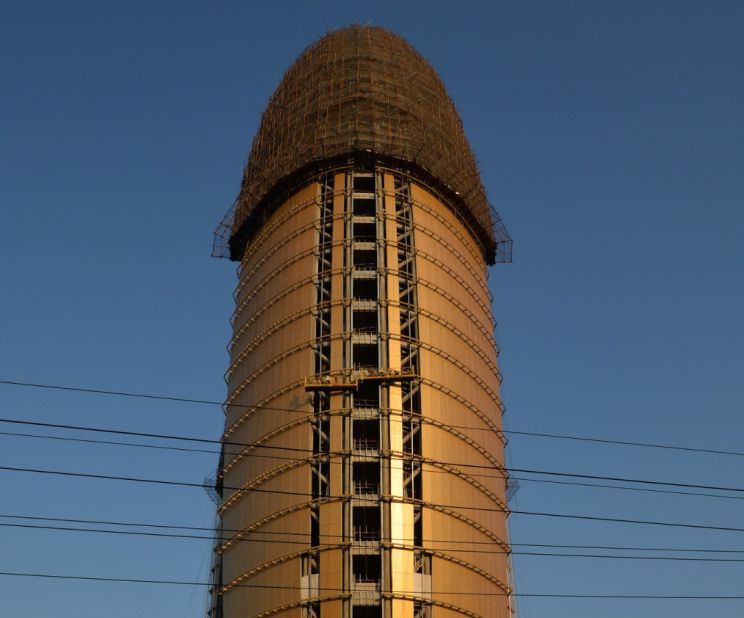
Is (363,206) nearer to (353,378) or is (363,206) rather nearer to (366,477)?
(353,378)

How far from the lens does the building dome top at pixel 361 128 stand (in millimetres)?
72125

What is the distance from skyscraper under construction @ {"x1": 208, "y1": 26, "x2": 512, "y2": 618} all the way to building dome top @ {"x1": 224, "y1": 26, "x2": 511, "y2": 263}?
16 cm

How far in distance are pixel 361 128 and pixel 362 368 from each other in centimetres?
1945

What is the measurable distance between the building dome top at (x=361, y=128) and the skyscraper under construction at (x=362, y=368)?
6.4 inches

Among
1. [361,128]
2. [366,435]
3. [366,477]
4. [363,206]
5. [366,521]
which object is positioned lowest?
[366,521]

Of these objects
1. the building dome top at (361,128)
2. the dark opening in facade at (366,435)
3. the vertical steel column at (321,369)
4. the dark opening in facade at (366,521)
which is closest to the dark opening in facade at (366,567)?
the dark opening in facade at (366,521)

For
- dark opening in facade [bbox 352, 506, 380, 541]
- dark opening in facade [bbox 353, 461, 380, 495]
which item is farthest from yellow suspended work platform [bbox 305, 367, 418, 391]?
dark opening in facade [bbox 352, 506, 380, 541]

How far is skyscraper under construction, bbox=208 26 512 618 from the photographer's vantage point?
186ft

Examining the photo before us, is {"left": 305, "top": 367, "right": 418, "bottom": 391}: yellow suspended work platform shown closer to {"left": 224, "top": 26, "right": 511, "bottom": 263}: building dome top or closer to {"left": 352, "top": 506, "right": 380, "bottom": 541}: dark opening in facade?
{"left": 352, "top": 506, "right": 380, "bottom": 541}: dark opening in facade

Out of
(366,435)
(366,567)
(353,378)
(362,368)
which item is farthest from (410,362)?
(366,567)

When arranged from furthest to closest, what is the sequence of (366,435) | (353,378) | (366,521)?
(366,435), (353,378), (366,521)

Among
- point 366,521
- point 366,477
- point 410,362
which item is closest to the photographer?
point 366,521

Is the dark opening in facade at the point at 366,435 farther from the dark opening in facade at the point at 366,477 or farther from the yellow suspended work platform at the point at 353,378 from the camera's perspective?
the yellow suspended work platform at the point at 353,378

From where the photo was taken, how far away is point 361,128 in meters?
72.5
